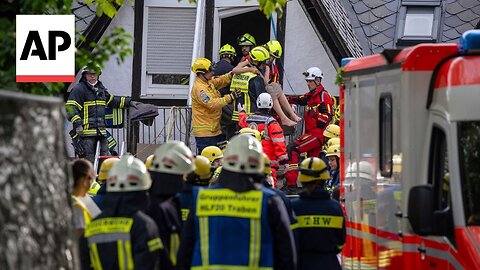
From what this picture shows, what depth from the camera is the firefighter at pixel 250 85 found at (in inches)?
789

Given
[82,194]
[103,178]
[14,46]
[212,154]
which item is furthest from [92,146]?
[14,46]

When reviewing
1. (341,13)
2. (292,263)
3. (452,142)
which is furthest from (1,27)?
(341,13)

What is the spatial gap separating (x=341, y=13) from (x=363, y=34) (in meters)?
0.60

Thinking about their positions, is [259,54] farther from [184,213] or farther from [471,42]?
[471,42]

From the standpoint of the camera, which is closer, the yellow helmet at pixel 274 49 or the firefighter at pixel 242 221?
the firefighter at pixel 242 221

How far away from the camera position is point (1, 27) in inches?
328

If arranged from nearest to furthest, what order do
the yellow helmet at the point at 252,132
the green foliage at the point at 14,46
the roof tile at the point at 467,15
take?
the green foliage at the point at 14,46 → the yellow helmet at the point at 252,132 → the roof tile at the point at 467,15

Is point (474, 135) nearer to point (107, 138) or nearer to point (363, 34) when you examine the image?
point (107, 138)

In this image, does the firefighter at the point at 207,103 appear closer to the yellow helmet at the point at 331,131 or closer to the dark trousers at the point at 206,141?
the dark trousers at the point at 206,141

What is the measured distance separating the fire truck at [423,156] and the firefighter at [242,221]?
0.88m

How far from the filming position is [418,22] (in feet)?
88.8

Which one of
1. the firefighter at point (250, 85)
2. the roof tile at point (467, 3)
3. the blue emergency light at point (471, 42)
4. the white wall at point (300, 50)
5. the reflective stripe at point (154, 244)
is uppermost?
the roof tile at point (467, 3)

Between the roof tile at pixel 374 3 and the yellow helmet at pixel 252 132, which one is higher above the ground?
the roof tile at pixel 374 3

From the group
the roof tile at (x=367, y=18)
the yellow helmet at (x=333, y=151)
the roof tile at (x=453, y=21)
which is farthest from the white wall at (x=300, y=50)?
the yellow helmet at (x=333, y=151)
